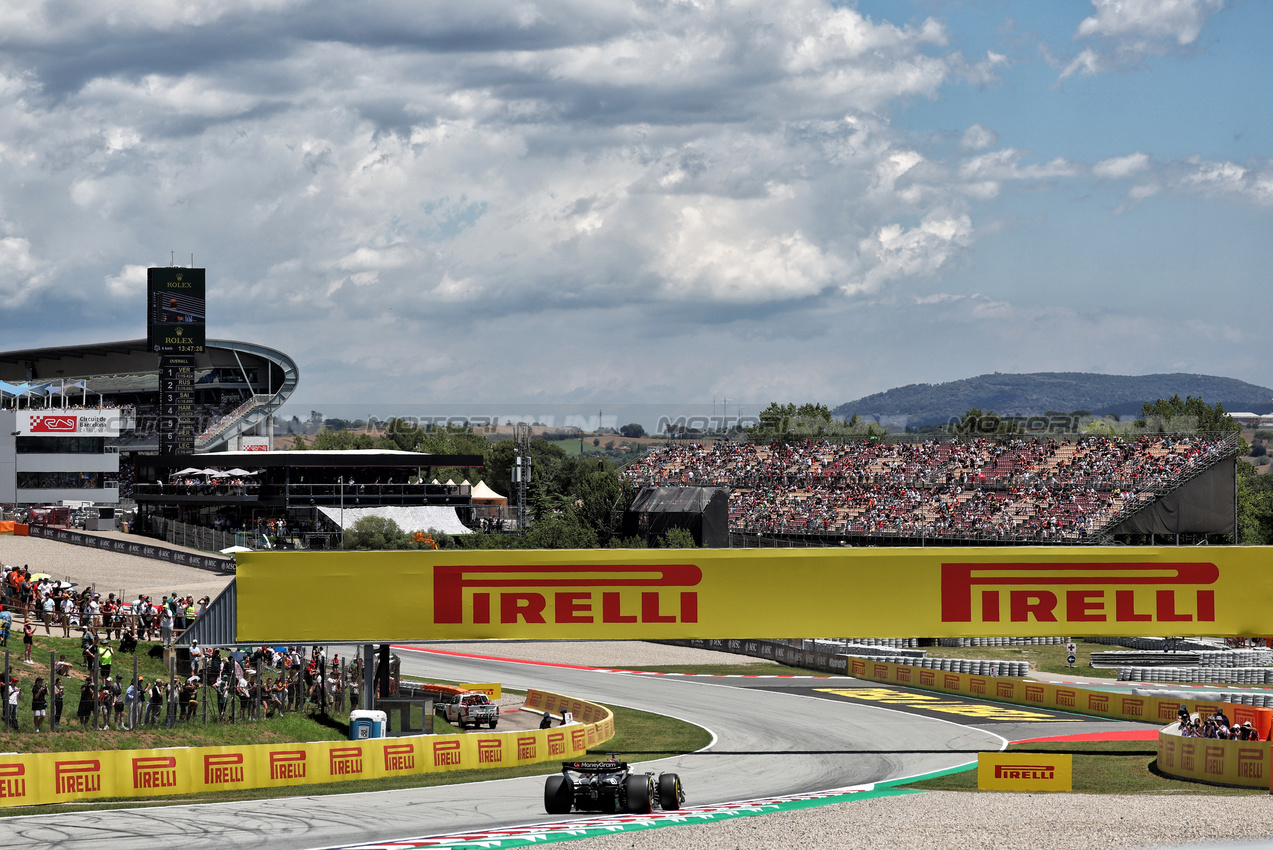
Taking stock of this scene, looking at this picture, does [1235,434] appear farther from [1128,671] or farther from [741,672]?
[741,672]

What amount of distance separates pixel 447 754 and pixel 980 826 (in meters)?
12.2

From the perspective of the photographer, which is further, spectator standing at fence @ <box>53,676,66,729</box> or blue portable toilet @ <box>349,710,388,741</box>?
blue portable toilet @ <box>349,710,388,741</box>

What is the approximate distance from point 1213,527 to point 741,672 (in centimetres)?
3367

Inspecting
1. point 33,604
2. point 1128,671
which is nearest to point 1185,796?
point 1128,671

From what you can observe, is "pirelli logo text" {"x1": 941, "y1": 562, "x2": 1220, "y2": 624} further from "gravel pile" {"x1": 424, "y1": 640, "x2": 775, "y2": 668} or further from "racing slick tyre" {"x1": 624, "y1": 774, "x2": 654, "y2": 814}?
"gravel pile" {"x1": 424, "y1": 640, "x2": 775, "y2": 668}

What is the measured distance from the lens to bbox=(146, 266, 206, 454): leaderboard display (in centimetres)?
7894

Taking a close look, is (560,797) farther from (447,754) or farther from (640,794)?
(447,754)

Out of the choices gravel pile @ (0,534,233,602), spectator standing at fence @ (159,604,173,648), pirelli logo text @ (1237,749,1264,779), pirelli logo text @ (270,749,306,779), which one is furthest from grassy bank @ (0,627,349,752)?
gravel pile @ (0,534,233,602)

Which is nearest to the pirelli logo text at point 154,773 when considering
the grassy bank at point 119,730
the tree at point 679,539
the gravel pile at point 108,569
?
the grassy bank at point 119,730

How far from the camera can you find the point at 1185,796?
21406mm

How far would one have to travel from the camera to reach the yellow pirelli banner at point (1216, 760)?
2317 centimetres

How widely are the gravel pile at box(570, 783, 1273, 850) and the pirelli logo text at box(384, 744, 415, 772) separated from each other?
29.0 ft

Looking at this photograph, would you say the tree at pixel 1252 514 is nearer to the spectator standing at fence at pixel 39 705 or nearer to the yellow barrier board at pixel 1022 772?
the yellow barrier board at pixel 1022 772

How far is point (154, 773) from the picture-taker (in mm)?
22516
